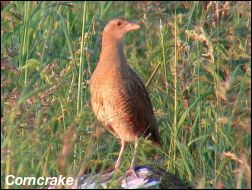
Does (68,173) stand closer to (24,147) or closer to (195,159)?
(24,147)

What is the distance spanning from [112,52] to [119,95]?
1.26 ft

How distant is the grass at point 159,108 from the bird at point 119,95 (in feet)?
0.37

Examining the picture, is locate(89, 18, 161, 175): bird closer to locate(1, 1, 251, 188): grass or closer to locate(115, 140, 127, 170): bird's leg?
locate(115, 140, 127, 170): bird's leg

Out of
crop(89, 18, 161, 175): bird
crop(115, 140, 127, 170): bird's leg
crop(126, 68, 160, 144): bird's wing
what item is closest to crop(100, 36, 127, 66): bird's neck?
crop(89, 18, 161, 175): bird

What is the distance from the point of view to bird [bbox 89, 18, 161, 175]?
574 centimetres

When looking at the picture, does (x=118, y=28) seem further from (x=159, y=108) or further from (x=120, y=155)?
(x=120, y=155)

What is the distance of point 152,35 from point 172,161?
354cm

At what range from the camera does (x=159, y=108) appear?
21.6ft

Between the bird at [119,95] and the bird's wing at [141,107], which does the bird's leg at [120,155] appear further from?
the bird's wing at [141,107]

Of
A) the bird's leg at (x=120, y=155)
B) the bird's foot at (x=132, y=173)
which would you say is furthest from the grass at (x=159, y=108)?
the bird's foot at (x=132, y=173)

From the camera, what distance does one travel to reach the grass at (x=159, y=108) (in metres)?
4.37

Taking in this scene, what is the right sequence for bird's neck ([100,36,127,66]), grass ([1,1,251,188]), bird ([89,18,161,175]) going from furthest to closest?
1. bird's neck ([100,36,127,66])
2. bird ([89,18,161,175])
3. grass ([1,1,251,188])

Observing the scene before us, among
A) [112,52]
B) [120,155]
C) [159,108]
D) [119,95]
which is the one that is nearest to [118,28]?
[112,52]

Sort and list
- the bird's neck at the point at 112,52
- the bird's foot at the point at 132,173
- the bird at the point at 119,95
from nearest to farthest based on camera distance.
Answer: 1. the bird's foot at the point at 132,173
2. the bird at the point at 119,95
3. the bird's neck at the point at 112,52
